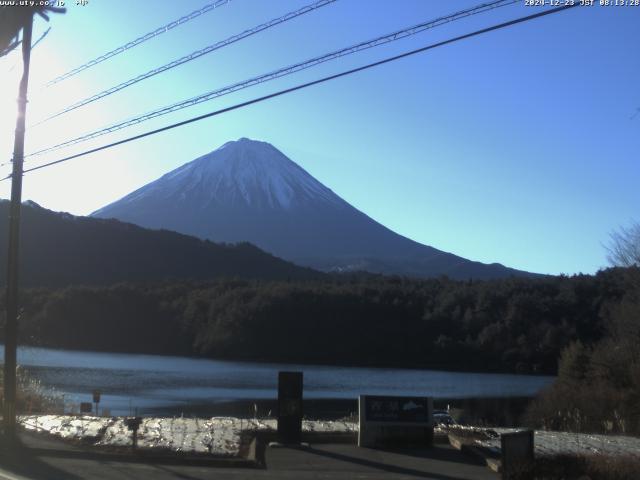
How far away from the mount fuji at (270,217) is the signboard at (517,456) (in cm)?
12358

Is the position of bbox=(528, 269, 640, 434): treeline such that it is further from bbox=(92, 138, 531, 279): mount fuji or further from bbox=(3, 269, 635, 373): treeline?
bbox=(92, 138, 531, 279): mount fuji

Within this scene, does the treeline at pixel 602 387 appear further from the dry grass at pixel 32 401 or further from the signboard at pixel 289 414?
the dry grass at pixel 32 401

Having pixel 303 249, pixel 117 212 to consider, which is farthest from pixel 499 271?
pixel 117 212

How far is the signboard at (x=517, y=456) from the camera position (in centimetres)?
1159

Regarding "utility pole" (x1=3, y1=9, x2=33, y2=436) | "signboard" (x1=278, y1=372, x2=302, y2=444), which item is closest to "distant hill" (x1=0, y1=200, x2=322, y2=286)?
"utility pole" (x1=3, y1=9, x2=33, y2=436)

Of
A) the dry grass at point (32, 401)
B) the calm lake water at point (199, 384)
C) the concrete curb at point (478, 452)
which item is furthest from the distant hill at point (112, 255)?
the concrete curb at point (478, 452)

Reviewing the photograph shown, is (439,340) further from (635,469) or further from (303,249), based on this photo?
(303,249)

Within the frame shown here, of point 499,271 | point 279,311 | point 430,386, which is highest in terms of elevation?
point 499,271

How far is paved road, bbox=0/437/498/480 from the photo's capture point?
1213 centimetres

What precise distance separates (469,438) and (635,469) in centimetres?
427

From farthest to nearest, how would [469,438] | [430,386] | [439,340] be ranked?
[439,340] < [430,386] < [469,438]

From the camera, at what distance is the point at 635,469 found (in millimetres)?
11914

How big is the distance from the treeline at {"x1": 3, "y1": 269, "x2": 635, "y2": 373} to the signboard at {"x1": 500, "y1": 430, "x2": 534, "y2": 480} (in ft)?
180

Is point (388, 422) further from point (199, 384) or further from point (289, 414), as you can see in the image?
point (199, 384)
